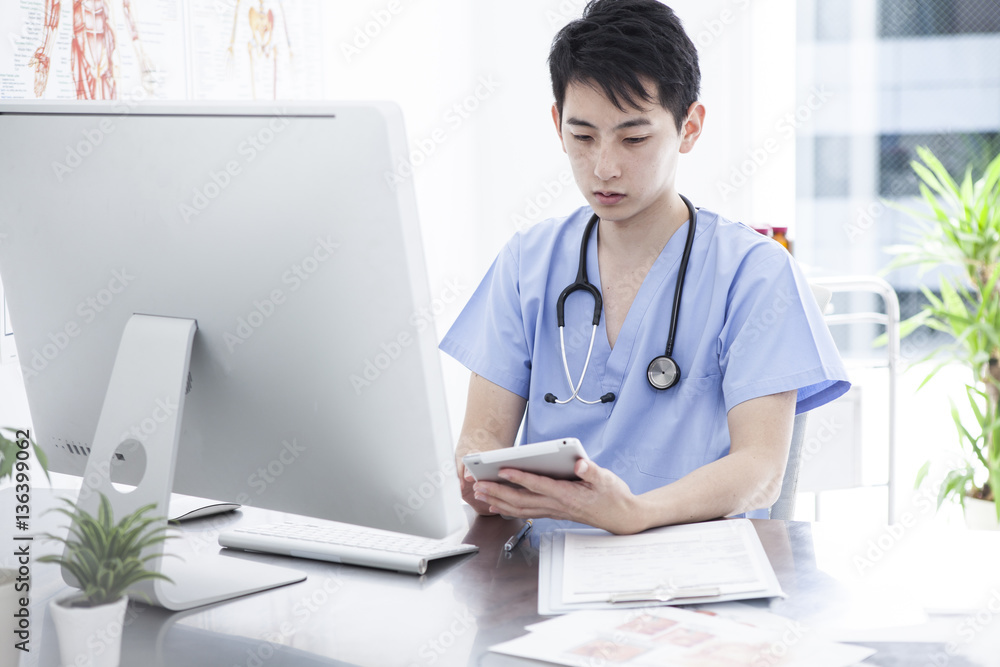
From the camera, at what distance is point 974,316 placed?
3105 millimetres

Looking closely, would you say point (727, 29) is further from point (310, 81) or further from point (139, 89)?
point (139, 89)

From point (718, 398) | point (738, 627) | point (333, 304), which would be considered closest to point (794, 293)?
point (718, 398)

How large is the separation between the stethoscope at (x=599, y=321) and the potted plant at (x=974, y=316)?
1917 millimetres

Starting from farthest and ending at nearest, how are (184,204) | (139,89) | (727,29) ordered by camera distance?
(727,29) → (139,89) → (184,204)

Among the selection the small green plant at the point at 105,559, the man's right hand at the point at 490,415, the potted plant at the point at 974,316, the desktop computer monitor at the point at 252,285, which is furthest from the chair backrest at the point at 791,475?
the potted plant at the point at 974,316

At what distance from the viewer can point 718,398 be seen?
1.37 meters

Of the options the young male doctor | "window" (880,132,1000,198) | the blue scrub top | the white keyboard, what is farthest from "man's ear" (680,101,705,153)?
"window" (880,132,1000,198)

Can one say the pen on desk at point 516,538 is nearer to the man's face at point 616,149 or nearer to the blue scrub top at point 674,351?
the blue scrub top at point 674,351

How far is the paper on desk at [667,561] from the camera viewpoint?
91 cm

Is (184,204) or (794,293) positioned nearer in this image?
(184,204)

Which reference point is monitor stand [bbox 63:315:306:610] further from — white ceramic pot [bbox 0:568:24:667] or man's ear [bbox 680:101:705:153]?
man's ear [bbox 680:101:705:153]

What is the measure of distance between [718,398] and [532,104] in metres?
2.44

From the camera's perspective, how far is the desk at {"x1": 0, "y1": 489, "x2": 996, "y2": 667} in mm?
817

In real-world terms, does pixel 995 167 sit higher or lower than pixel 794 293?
higher
